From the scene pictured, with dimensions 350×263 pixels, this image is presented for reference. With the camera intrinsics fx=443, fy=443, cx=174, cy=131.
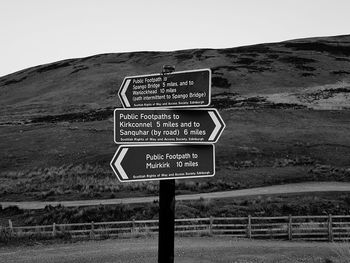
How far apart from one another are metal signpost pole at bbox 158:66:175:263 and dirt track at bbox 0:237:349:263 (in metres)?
8.52

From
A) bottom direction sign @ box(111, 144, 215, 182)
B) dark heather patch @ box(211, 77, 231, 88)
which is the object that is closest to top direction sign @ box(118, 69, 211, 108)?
bottom direction sign @ box(111, 144, 215, 182)

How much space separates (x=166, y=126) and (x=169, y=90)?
19.7 inches

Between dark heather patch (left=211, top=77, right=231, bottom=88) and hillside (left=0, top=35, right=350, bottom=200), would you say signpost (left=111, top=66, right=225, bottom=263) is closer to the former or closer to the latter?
hillside (left=0, top=35, right=350, bottom=200)

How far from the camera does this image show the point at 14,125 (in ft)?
213

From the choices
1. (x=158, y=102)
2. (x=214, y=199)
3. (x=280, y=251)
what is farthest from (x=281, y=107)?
(x=158, y=102)

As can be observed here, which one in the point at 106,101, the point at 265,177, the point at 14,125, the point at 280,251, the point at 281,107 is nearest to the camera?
the point at 280,251

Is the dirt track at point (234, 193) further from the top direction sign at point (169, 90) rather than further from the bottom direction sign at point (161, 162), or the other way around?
the bottom direction sign at point (161, 162)

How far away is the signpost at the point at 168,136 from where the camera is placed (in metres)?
5.42

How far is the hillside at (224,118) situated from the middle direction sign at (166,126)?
85.6 ft

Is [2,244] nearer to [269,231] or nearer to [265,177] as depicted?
[269,231]

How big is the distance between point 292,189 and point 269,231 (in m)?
10.6

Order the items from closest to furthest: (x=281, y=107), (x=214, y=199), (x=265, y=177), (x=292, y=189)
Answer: (x=214, y=199)
(x=292, y=189)
(x=265, y=177)
(x=281, y=107)

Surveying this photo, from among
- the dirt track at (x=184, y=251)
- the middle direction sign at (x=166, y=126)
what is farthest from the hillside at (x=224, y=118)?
the middle direction sign at (x=166, y=126)

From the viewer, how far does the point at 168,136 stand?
560cm
